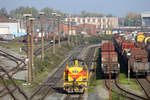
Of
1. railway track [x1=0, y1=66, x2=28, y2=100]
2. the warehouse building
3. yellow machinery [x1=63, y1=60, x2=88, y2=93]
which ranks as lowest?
railway track [x1=0, y1=66, x2=28, y2=100]

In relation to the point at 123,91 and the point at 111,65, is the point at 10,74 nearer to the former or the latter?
the point at 111,65

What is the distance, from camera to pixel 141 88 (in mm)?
26969

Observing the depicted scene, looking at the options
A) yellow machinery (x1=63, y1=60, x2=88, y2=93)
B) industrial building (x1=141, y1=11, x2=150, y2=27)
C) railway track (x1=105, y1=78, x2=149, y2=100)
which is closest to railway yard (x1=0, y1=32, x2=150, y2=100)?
railway track (x1=105, y1=78, x2=149, y2=100)

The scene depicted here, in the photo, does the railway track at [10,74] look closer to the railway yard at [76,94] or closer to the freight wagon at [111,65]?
the railway yard at [76,94]

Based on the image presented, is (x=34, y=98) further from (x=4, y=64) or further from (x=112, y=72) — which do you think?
(x=4, y=64)

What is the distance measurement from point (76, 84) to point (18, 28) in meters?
66.2

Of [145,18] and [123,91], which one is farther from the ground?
[145,18]

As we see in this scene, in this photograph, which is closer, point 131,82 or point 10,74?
point 131,82

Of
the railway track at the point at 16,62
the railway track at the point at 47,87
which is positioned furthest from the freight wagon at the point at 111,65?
the railway track at the point at 16,62

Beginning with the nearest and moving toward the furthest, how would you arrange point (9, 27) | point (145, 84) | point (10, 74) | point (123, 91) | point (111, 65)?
point (123, 91)
point (145, 84)
point (111, 65)
point (10, 74)
point (9, 27)

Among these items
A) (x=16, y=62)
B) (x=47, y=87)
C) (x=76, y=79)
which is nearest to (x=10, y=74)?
(x=47, y=87)

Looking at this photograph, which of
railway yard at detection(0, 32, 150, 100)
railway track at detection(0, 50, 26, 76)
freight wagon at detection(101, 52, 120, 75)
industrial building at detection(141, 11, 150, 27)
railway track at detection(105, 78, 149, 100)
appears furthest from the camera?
industrial building at detection(141, 11, 150, 27)

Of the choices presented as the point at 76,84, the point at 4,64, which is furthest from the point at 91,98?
the point at 4,64

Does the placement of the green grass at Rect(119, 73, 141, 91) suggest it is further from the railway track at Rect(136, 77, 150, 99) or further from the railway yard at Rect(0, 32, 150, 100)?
the railway track at Rect(136, 77, 150, 99)
